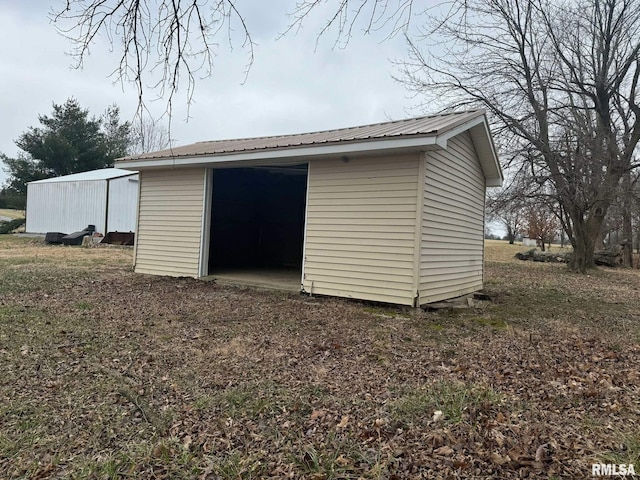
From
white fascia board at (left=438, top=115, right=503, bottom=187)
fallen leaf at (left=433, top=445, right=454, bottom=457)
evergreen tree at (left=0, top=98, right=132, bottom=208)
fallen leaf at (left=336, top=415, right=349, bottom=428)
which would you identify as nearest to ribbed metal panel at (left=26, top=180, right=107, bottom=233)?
evergreen tree at (left=0, top=98, right=132, bottom=208)

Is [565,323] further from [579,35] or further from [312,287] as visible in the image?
[579,35]

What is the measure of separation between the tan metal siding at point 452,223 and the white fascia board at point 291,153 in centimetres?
59

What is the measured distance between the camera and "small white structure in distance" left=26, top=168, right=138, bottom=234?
18047 mm

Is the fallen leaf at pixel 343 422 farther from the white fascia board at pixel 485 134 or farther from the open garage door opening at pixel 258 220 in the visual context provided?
the open garage door opening at pixel 258 220

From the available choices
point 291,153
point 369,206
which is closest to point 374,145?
point 369,206

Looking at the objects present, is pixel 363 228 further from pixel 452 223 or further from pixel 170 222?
pixel 170 222

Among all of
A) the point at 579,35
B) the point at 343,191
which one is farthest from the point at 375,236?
the point at 579,35

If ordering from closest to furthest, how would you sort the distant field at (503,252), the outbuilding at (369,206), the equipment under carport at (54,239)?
the outbuilding at (369,206)
the equipment under carport at (54,239)
the distant field at (503,252)

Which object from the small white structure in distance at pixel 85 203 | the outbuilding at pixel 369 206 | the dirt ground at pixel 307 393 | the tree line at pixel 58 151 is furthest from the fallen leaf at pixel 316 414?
the tree line at pixel 58 151

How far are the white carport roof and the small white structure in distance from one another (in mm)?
10158

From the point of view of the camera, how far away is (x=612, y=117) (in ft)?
48.0

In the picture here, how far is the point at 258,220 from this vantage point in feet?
40.5

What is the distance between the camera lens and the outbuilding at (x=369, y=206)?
572 cm

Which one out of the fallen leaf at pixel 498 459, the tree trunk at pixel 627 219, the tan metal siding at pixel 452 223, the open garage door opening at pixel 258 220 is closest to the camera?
the fallen leaf at pixel 498 459
